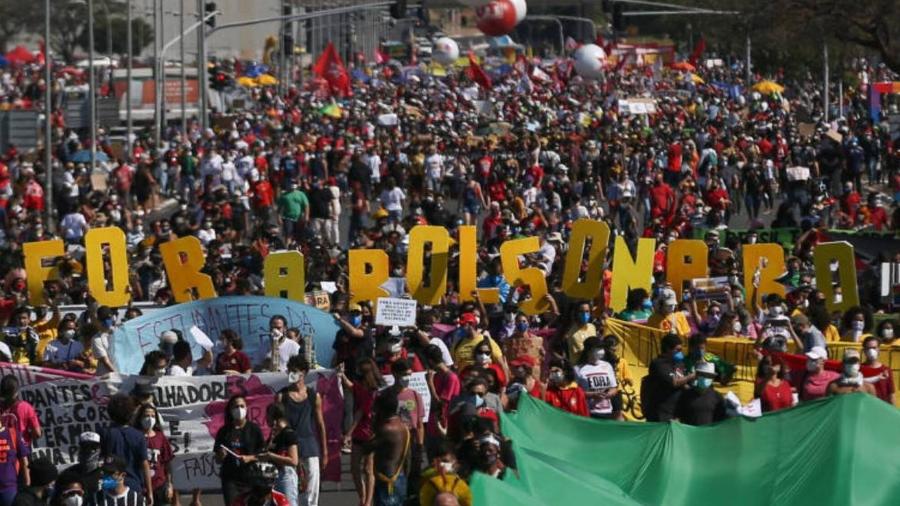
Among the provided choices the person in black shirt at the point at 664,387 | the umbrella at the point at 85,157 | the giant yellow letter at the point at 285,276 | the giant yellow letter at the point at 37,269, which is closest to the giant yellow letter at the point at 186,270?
the giant yellow letter at the point at 285,276

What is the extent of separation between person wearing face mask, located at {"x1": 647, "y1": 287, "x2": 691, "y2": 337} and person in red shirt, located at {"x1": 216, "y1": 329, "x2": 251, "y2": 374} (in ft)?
11.6

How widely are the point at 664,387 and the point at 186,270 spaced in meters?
6.74

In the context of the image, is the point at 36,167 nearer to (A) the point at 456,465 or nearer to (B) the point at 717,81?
(A) the point at 456,465

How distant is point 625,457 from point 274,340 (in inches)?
154

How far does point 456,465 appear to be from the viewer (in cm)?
1180

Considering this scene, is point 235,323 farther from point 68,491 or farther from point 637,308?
point 68,491

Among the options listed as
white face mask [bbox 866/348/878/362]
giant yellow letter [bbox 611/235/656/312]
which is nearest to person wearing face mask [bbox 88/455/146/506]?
white face mask [bbox 866/348/878/362]

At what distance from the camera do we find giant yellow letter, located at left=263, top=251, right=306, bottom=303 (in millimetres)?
19703

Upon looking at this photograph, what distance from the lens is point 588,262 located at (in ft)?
70.7

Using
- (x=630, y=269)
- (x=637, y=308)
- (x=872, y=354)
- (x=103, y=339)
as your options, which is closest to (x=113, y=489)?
(x=103, y=339)

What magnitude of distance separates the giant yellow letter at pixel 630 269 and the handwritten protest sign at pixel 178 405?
5.67m

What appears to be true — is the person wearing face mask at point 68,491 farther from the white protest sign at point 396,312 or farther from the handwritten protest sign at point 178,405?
the white protest sign at point 396,312

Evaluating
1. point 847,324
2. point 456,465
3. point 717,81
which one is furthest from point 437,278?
point 717,81

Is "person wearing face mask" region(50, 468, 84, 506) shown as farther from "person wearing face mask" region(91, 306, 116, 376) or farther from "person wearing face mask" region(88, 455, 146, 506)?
"person wearing face mask" region(91, 306, 116, 376)
